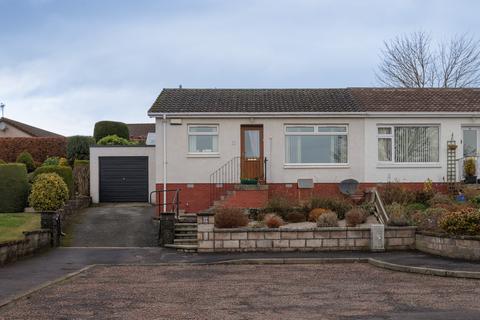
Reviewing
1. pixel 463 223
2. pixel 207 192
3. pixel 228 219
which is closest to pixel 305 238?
pixel 228 219

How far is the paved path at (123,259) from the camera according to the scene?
1233cm

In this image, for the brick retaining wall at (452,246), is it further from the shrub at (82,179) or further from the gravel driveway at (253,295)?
the shrub at (82,179)

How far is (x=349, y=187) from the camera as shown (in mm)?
20656

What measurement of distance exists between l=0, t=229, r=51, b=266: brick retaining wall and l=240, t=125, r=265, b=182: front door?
737 cm

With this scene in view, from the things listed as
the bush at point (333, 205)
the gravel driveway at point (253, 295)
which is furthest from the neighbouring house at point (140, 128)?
the gravel driveway at point (253, 295)

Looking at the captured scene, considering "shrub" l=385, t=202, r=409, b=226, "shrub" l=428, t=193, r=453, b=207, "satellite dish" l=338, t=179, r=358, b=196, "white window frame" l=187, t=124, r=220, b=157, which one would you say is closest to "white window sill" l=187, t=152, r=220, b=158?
"white window frame" l=187, t=124, r=220, b=157

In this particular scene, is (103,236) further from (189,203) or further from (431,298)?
(431,298)

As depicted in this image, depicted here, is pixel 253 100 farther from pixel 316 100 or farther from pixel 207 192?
pixel 207 192

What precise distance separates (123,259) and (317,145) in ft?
30.4

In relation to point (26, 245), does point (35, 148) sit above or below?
above

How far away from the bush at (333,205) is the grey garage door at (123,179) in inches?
355

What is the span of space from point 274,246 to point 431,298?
6.88 metres

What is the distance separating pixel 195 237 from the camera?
17.6 meters

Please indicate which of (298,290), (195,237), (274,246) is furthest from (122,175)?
(298,290)
